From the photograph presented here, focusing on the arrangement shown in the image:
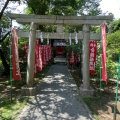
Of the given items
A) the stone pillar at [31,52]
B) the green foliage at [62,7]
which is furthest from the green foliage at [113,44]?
the stone pillar at [31,52]

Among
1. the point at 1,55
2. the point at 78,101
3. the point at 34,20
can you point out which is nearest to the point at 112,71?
the point at 78,101

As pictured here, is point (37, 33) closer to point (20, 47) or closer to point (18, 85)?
point (18, 85)

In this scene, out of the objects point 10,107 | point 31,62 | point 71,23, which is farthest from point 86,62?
point 10,107

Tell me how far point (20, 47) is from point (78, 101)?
45.6 feet

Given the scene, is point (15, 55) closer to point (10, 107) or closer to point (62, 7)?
point (10, 107)

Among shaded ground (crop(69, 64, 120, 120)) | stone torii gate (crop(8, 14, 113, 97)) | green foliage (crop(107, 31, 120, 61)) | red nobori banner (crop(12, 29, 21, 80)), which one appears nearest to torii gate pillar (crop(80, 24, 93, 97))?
stone torii gate (crop(8, 14, 113, 97))

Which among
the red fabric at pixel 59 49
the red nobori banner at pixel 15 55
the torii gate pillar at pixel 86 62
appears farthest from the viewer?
the red fabric at pixel 59 49

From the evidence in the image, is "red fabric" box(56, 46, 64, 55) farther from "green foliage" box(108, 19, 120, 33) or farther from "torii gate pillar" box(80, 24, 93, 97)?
"torii gate pillar" box(80, 24, 93, 97)

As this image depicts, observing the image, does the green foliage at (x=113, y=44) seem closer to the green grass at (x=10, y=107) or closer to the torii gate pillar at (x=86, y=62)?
the torii gate pillar at (x=86, y=62)

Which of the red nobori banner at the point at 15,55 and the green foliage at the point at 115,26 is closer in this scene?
the red nobori banner at the point at 15,55

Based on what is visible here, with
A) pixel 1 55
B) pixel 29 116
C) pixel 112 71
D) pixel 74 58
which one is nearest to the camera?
pixel 29 116

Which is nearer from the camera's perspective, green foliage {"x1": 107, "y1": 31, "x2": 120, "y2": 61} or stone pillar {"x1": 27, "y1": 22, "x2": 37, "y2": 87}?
stone pillar {"x1": 27, "y1": 22, "x2": 37, "y2": 87}

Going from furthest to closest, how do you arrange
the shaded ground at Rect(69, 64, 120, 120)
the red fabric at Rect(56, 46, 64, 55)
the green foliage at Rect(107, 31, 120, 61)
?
1. the red fabric at Rect(56, 46, 64, 55)
2. the green foliage at Rect(107, 31, 120, 61)
3. the shaded ground at Rect(69, 64, 120, 120)

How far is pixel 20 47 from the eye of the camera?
69.1 ft
